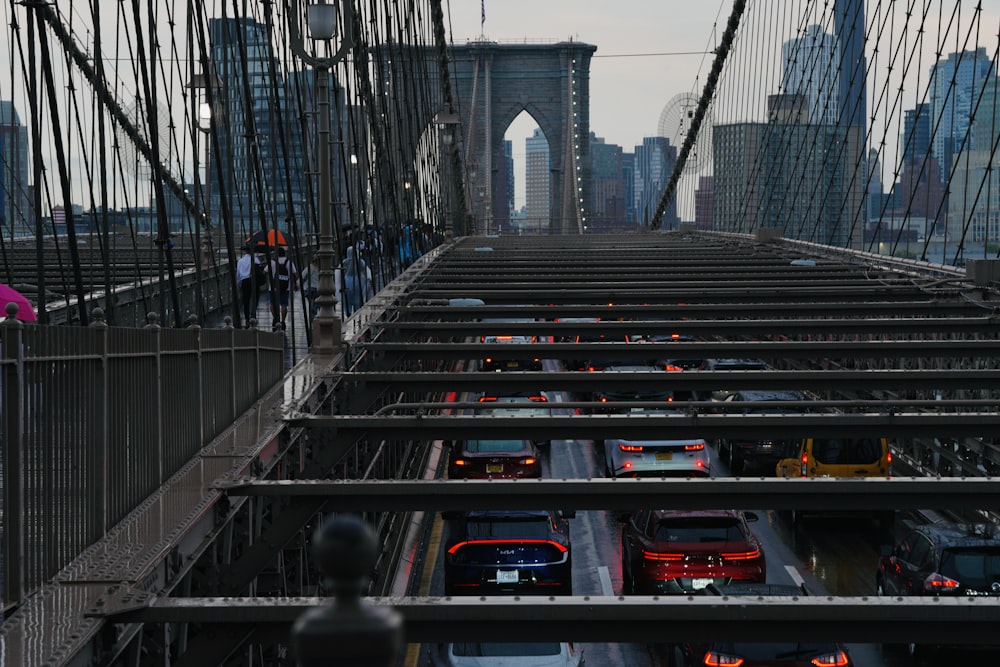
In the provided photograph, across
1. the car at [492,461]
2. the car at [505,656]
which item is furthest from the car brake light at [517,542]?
the car at [492,461]

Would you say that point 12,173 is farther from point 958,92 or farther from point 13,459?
point 958,92

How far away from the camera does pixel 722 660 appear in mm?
12133

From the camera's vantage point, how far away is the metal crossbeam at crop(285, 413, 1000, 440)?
36.0 ft

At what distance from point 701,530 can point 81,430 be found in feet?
37.6

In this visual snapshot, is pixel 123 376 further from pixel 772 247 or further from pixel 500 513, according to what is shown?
pixel 772 247

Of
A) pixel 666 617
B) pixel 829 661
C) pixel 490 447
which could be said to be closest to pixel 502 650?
pixel 829 661

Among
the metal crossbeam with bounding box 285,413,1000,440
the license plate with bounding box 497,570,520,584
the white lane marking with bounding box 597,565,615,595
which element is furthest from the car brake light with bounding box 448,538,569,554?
the metal crossbeam with bounding box 285,413,1000,440

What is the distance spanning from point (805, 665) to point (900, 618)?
6596 millimetres

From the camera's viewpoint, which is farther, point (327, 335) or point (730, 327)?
point (730, 327)

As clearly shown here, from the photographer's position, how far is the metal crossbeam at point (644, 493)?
27.0 ft

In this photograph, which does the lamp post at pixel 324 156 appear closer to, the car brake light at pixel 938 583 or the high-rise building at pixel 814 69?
the car brake light at pixel 938 583

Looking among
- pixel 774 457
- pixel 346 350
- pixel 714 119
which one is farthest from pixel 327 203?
pixel 714 119

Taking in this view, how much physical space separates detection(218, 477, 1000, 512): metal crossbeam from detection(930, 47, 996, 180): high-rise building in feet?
59.9

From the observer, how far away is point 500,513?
16.5m
